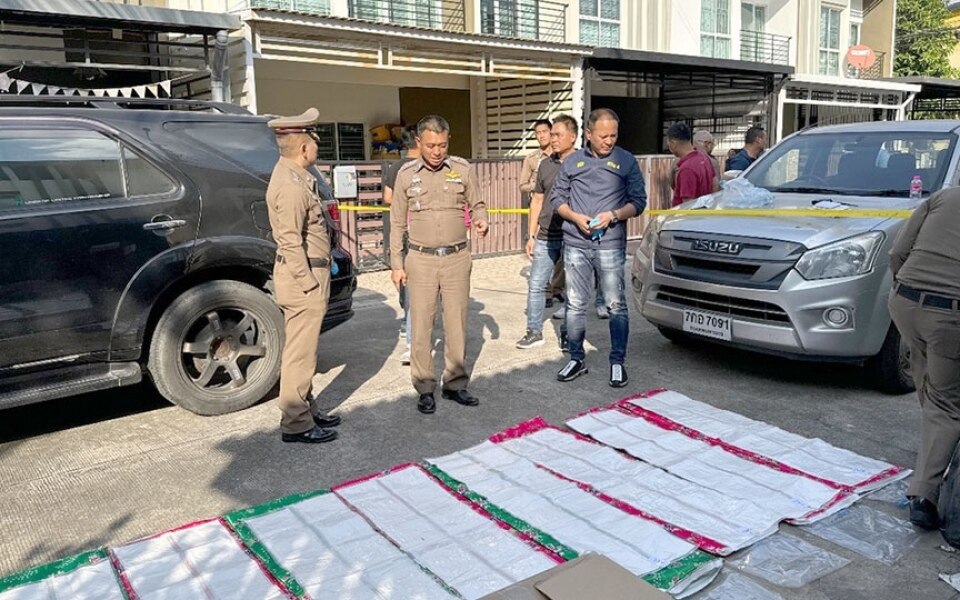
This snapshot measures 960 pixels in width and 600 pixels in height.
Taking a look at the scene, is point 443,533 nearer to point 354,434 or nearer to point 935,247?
point 354,434

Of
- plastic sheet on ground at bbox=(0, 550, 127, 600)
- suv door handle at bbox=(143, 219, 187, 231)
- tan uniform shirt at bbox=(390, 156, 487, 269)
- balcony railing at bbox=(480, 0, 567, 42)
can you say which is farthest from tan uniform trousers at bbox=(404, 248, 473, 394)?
balcony railing at bbox=(480, 0, 567, 42)

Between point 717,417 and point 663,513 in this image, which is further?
point 717,417

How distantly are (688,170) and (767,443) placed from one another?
340 cm

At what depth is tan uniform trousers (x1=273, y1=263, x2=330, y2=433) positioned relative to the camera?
14.3 ft

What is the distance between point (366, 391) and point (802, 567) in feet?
10.7

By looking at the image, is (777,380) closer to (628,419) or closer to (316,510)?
(628,419)

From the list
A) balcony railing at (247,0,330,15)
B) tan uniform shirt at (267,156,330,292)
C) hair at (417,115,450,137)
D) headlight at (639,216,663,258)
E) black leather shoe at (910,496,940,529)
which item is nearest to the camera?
black leather shoe at (910,496,940,529)

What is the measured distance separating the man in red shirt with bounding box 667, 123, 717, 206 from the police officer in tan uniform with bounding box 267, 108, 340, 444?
395 cm

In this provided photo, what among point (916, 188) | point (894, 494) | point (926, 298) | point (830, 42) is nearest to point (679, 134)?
point (916, 188)

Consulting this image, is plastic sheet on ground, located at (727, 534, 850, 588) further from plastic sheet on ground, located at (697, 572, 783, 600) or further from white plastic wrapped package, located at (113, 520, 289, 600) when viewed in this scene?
white plastic wrapped package, located at (113, 520, 289, 600)

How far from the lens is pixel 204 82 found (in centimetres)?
1184

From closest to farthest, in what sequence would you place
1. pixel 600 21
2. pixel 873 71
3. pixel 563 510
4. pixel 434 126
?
1. pixel 563 510
2. pixel 434 126
3. pixel 600 21
4. pixel 873 71

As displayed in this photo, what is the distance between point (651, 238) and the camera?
20.1 ft

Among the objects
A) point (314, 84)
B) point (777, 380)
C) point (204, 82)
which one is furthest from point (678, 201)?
point (314, 84)
